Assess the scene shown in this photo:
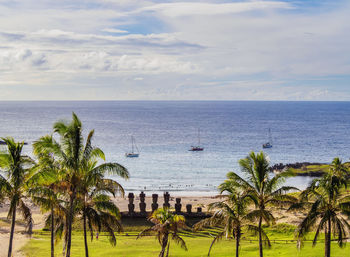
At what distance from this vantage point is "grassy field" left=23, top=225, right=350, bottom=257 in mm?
33969

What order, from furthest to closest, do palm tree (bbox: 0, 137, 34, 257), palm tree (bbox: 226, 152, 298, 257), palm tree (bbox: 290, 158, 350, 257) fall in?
1. palm tree (bbox: 226, 152, 298, 257)
2. palm tree (bbox: 290, 158, 350, 257)
3. palm tree (bbox: 0, 137, 34, 257)

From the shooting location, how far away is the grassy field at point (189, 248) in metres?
34.0

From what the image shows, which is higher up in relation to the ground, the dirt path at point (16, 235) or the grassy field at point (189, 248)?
the dirt path at point (16, 235)

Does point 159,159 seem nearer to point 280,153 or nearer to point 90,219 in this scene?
point 280,153

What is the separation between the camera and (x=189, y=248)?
1436 inches

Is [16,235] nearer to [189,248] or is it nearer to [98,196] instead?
[189,248]

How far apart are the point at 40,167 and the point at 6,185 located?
2.05m

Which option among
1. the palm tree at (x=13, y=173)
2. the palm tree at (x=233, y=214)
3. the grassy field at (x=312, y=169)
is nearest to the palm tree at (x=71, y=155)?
the palm tree at (x=13, y=173)

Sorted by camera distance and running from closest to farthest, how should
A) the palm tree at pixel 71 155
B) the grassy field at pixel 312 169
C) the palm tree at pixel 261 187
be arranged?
the palm tree at pixel 71 155
the palm tree at pixel 261 187
the grassy field at pixel 312 169

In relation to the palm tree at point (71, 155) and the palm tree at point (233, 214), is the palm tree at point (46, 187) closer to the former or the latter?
the palm tree at point (71, 155)

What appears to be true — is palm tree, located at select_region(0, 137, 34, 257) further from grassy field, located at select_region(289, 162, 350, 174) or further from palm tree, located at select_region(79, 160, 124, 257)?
grassy field, located at select_region(289, 162, 350, 174)

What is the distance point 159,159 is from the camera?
397 feet

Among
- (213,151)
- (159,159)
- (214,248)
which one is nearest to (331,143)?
(213,151)

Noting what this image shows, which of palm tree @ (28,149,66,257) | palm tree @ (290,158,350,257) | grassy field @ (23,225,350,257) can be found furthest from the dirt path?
palm tree @ (290,158,350,257)
